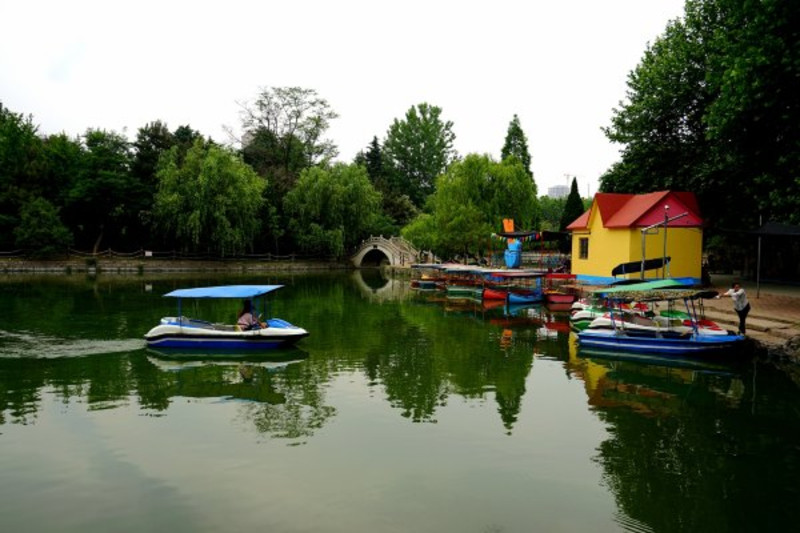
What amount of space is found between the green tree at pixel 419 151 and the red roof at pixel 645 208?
165 feet

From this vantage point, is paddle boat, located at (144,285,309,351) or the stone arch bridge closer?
paddle boat, located at (144,285,309,351)

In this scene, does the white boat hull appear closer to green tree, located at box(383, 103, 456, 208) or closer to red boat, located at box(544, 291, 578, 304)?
red boat, located at box(544, 291, 578, 304)

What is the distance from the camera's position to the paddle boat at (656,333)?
17188 millimetres

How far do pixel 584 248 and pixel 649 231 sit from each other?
19.3ft

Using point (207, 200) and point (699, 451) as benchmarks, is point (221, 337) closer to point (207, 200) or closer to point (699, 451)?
point (699, 451)

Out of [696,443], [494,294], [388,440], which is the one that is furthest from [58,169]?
[696,443]

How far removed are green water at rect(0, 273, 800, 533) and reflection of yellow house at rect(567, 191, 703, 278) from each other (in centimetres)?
1317

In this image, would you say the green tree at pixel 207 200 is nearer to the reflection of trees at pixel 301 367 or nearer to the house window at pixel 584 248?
the reflection of trees at pixel 301 367

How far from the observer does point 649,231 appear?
102 feet

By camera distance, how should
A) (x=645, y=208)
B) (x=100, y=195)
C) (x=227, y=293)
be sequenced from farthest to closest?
1. (x=100, y=195)
2. (x=645, y=208)
3. (x=227, y=293)

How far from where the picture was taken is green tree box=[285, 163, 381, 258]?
58.4m

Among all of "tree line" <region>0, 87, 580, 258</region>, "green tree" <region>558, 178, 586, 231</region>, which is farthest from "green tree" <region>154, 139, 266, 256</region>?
"green tree" <region>558, 178, 586, 231</region>

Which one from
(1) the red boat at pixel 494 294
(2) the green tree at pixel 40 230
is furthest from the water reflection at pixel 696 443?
(2) the green tree at pixel 40 230

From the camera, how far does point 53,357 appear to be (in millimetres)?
17438
